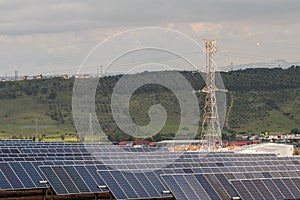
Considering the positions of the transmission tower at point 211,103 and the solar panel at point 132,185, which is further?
the transmission tower at point 211,103

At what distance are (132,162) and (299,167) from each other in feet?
36.9

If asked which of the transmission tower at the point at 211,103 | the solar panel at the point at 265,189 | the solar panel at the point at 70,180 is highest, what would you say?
the solar panel at the point at 265,189

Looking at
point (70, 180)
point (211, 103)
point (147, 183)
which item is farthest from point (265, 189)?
point (211, 103)

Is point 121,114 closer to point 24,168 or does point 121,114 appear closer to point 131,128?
point 131,128

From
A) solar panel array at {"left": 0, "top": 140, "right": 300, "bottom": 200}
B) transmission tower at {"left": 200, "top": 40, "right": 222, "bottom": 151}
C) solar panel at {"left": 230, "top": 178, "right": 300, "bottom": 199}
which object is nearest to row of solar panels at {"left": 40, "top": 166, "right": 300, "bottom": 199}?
solar panel array at {"left": 0, "top": 140, "right": 300, "bottom": 200}

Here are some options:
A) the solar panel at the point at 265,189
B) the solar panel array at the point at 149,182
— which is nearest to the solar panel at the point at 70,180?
the solar panel array at the point at 149,182

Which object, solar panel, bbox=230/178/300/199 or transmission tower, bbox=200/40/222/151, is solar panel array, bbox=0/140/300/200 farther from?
transmission tower, bbox=200/40/222/151

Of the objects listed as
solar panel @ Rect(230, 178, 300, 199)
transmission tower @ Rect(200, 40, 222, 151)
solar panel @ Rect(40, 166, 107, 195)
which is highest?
solar panel @ Rect(230, 178, 300, 199)

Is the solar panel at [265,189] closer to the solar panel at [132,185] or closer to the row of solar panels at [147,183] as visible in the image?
the row of solar panels at [147,183]

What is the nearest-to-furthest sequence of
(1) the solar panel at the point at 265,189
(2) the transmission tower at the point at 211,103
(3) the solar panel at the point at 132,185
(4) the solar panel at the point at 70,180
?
1. (1) the solar panel at the point at 265,189
2. (3) the solar panel at the point at 132,185
3. (4) the solar panel at the point at 70,180
4. (2) the transmission tower at the point at 211,103

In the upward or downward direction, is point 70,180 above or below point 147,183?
below

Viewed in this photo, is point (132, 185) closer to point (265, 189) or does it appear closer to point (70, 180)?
point (70, 180)

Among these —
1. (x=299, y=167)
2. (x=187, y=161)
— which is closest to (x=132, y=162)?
(x=187, y=161)

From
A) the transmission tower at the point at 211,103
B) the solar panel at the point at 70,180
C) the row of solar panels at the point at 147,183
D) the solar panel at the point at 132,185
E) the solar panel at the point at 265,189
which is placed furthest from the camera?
the transmission tower at the point at 211,103
